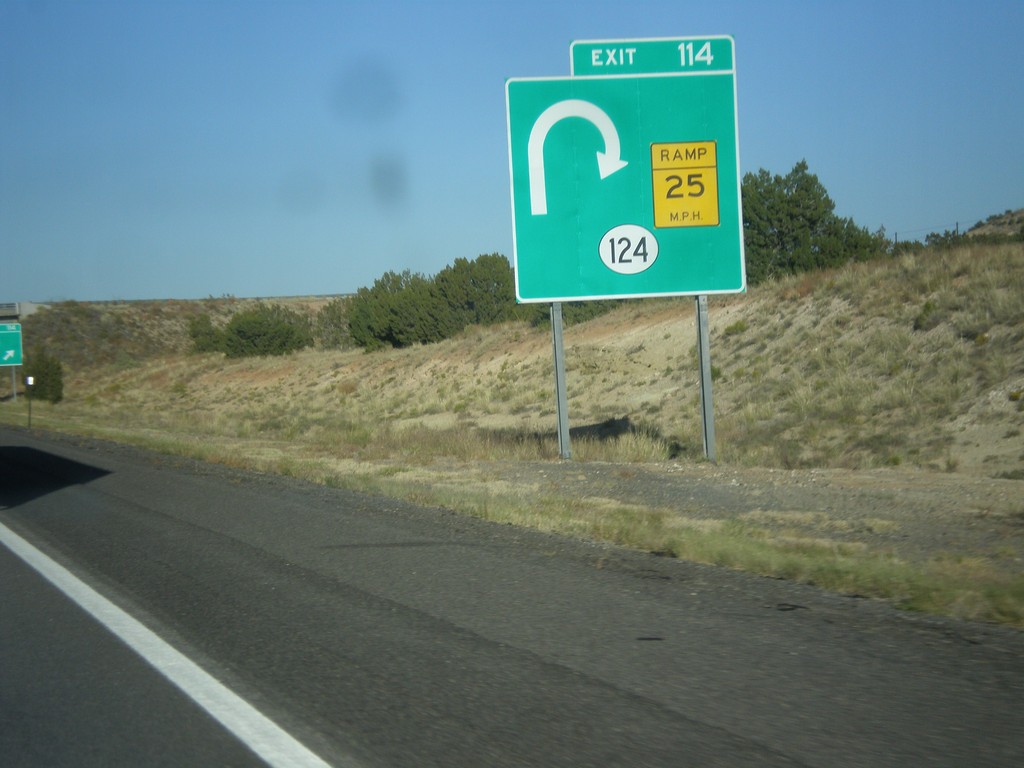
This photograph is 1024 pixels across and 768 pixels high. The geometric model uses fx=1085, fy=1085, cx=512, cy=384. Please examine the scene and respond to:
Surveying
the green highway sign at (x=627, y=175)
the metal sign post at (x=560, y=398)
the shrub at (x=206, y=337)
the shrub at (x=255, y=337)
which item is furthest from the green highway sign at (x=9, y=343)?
the green highway sign at (x=627, y=175)

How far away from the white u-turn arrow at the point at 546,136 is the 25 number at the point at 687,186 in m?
0.87

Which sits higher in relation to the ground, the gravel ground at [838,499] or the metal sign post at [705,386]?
the metal sign post at [705,386]

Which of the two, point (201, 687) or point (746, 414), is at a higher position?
point (201, 687)

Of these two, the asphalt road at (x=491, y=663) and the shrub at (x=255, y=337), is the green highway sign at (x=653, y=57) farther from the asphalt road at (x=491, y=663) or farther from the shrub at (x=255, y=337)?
the shrub at (x=255, y=337)

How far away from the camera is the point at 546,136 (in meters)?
18.1

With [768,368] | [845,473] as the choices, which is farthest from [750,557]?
[768,368]

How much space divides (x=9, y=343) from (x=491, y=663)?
51.2 meters

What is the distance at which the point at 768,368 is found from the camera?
104 feet

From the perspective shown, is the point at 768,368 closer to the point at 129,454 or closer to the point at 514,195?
the point at 514,195

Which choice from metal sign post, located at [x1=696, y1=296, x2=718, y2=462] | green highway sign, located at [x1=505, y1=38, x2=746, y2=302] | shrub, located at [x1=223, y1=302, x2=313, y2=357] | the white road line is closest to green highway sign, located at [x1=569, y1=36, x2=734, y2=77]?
green highway sign, located at [x1=505, y1=38, x2=746, y2=302]

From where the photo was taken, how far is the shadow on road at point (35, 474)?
1608cm

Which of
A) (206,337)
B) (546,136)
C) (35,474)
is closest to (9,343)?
(35,474)

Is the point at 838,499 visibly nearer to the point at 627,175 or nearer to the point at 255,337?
the point at 627,175

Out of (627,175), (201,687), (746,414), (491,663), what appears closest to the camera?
(201,687)
